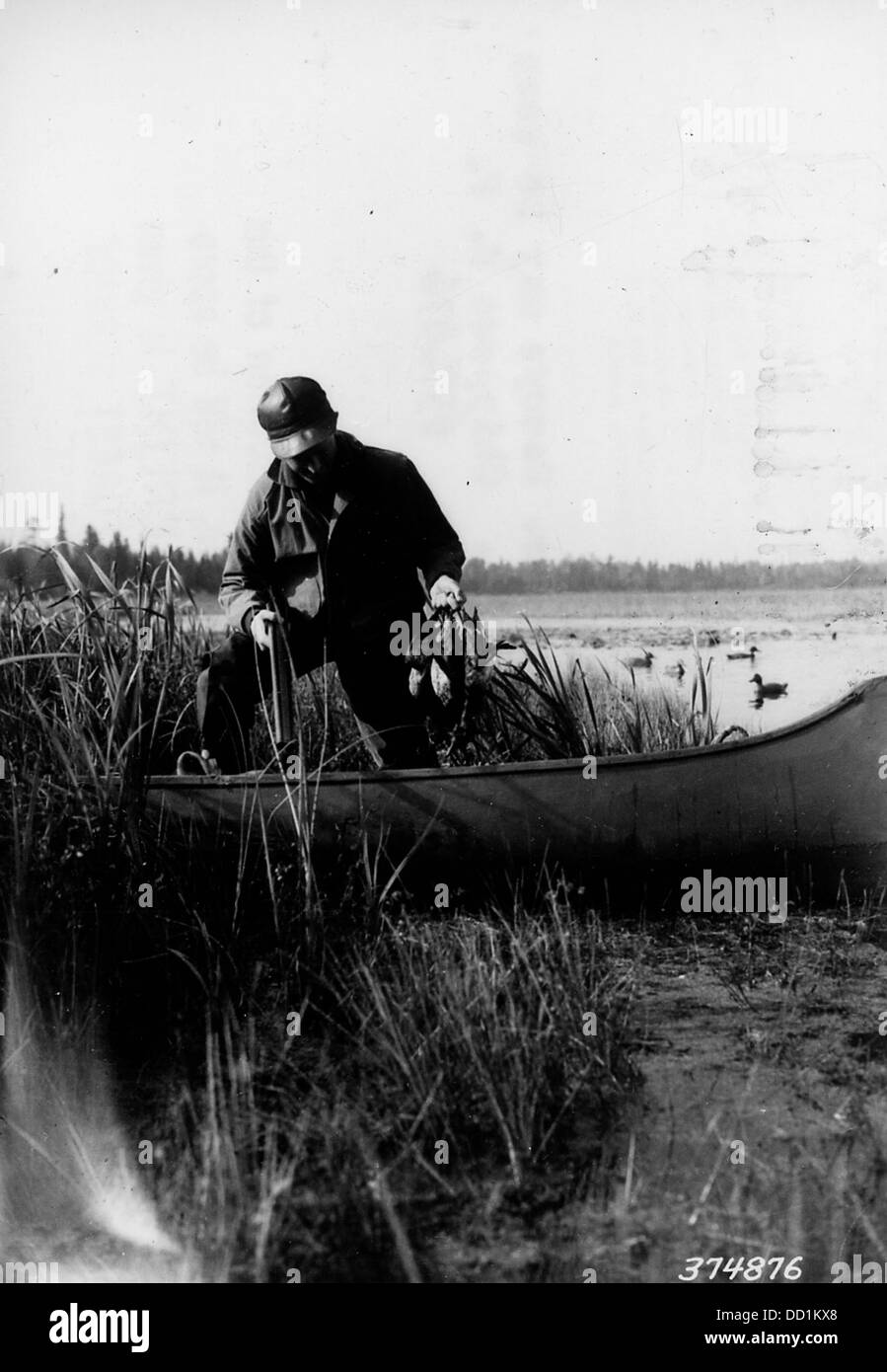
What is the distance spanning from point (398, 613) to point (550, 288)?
1040mm

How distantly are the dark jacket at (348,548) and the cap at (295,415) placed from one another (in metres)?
0.11

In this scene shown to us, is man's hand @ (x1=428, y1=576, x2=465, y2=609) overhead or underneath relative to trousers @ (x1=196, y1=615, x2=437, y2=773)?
overhead

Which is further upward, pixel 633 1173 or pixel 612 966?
pixel 612 966

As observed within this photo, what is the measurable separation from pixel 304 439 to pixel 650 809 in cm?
146

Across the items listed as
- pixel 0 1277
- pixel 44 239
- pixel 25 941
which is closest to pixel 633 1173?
pixel 0 1277

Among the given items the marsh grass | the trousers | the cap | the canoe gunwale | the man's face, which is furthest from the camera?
the trousers

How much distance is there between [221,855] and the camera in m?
3.24

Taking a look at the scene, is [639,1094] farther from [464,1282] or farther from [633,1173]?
Result: [464,1282]

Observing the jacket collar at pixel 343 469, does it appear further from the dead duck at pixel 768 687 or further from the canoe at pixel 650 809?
the dead duck at pixel 768 687

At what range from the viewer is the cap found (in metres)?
3.40

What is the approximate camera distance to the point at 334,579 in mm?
3664

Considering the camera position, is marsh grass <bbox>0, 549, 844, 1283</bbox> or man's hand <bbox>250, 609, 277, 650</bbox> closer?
marsh grass <bbox>0, 549, 844, 1283</bbox>

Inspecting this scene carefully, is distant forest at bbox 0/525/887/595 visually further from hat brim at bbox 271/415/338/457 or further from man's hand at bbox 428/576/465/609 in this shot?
hat brim at bbox 271/415/338/457

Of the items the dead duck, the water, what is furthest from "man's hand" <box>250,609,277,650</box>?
the dead duck
